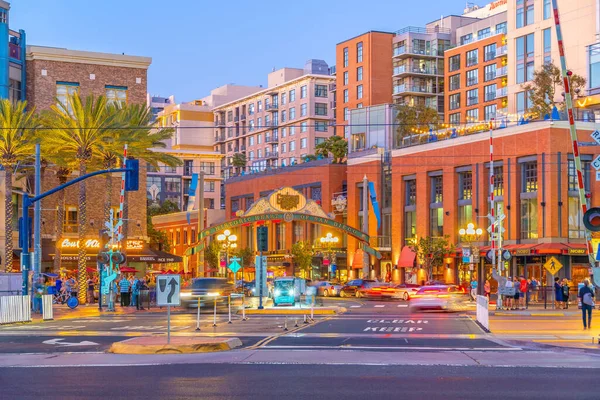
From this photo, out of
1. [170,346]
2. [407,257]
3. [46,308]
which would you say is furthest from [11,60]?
[170,346]

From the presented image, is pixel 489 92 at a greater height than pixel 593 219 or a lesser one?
greater

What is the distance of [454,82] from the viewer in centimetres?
10994

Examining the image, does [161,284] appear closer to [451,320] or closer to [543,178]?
[451,320]

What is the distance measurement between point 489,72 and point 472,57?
3.31 metres

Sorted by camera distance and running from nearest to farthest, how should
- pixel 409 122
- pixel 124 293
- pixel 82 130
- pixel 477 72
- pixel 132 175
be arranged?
pixel 132 175
pixel 124 293
pixel 82 130
pixel 409 122
pixel 477 72

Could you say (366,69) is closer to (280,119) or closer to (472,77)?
(472,77)

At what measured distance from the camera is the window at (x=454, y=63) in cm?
10900

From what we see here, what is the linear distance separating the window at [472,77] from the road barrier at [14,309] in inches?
2985

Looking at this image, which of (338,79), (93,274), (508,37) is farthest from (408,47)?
(93,274)

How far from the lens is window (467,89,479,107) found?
106 meters

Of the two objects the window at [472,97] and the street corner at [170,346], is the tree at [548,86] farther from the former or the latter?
the street corner at [170,346]

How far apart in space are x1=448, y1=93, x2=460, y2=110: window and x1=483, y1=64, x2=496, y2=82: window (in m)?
5.30

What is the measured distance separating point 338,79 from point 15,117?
200 ft

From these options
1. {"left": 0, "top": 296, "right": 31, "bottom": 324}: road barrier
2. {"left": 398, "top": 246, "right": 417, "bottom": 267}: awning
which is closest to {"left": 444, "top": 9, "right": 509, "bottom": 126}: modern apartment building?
{"left": 398, "top": 246, "right": 417, "bottom": 267}: awning
